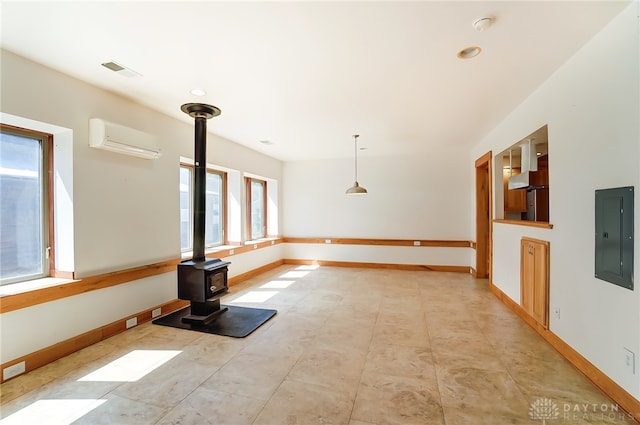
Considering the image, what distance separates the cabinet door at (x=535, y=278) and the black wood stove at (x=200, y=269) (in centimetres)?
372

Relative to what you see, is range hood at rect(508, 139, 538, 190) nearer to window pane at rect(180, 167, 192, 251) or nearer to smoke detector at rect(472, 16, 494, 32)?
smoke detector at rect(472, 16, 494, 32)

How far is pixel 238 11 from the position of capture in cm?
191

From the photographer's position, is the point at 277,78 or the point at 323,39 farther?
the point at 277,78

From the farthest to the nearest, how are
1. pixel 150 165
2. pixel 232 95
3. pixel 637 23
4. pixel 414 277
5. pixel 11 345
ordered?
pixel 414 277
pixel 150 165
pixel 232 95
pixel 11 345
pixel 637 23

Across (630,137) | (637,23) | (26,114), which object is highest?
(637,23)

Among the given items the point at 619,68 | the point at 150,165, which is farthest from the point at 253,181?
the point at 619,68

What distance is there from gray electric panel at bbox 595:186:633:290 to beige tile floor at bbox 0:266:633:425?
0.93 metres

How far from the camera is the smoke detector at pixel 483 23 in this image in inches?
77.2

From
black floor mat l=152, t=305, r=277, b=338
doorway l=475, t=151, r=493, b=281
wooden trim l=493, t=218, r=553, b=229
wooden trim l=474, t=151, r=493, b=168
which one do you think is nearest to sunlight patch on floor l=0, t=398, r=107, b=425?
black floor mat l=152, t=305, r=277, b=338

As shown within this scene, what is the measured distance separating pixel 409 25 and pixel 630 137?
172 cm

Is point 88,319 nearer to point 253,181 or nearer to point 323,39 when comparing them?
point 323,39

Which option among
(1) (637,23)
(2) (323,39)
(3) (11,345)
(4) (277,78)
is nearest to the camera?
(1) (637,23)

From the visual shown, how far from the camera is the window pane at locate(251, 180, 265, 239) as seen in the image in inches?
273

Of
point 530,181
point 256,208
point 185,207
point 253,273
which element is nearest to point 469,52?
point 530,181
